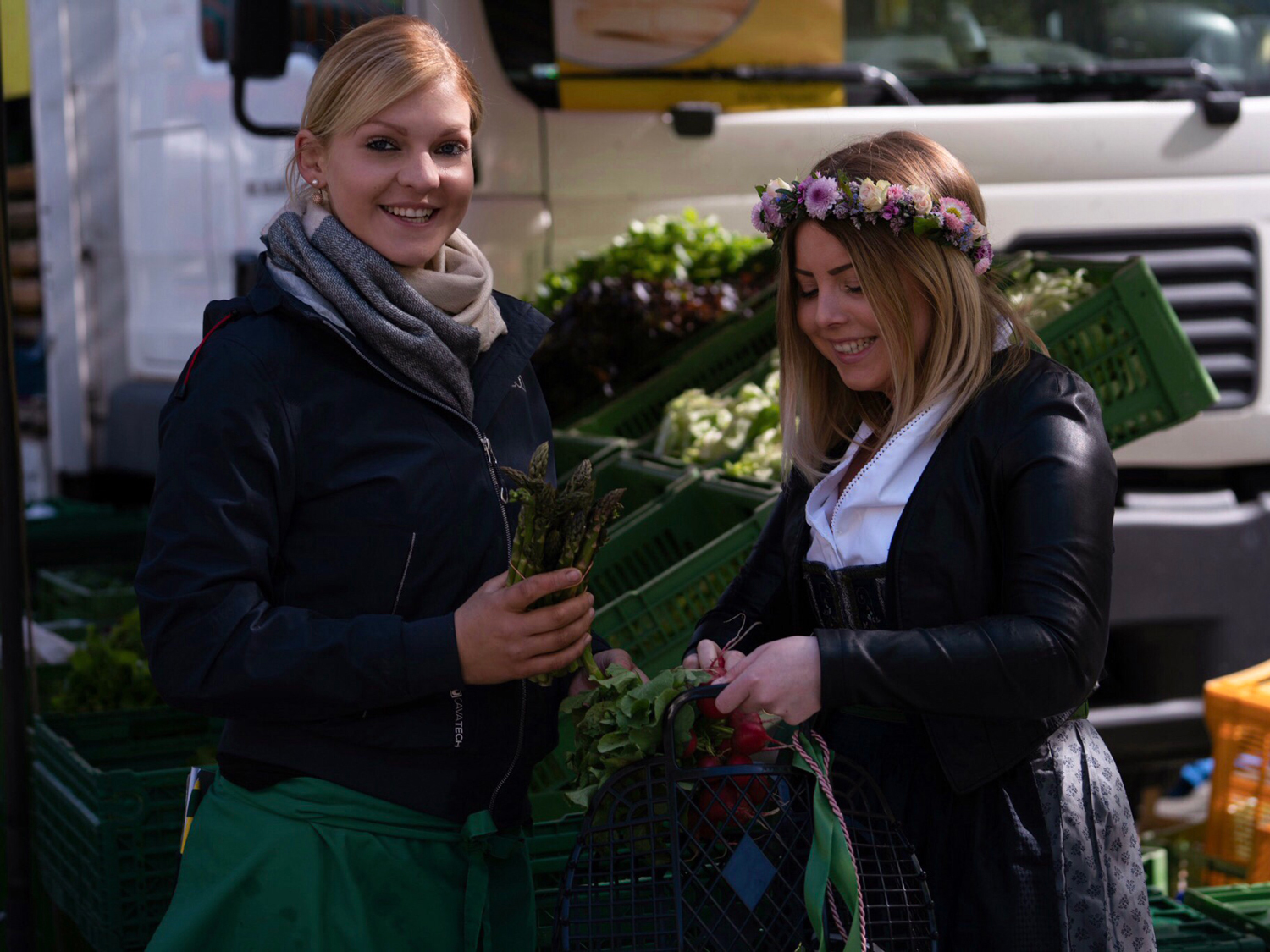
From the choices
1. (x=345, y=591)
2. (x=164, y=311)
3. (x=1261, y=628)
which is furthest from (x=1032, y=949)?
(x=164, y=311)

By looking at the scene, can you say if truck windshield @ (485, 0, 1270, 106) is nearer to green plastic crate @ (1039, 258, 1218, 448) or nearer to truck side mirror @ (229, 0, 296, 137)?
truck side mirror @ (229, 0, 296, 137)

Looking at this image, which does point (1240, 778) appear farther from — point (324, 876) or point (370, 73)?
point (370, 73)

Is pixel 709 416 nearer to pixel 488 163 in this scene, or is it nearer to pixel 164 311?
pixel 488 163

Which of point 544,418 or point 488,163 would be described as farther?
point 488,163

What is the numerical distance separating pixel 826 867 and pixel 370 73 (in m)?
1.25

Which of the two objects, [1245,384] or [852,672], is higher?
[852,672]

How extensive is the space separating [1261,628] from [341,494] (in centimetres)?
377

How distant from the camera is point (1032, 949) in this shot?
1.95 m

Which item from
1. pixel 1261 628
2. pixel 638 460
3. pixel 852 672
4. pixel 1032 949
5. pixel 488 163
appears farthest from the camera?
pixel 488 163

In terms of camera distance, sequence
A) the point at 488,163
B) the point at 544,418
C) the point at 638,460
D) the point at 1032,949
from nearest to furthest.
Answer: the point at 1032,949, the point at 544,418, the point at 638,460, the point at 488,163

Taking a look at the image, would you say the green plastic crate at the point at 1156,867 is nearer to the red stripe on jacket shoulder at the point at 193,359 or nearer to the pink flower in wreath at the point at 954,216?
the pink flower in wreath at the point at 954,216

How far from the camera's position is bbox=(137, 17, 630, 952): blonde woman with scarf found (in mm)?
1814

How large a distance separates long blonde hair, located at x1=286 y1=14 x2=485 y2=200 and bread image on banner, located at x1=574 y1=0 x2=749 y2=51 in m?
3.10

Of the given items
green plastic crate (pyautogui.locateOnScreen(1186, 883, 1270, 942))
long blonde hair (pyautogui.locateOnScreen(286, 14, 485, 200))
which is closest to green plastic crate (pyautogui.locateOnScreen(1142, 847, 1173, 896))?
green plastic crate (pyautogui.locateOnScreen(1186, 883, 1270, 942))
